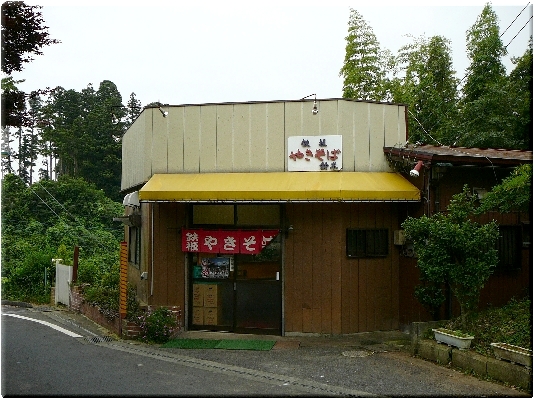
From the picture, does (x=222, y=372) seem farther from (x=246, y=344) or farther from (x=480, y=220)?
(x=480, y=220)

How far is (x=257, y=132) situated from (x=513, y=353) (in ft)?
21.4

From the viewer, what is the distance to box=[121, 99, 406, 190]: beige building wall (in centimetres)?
1106

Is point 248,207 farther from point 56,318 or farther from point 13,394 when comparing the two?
point 56,318

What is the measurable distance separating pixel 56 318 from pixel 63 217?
14617 millimetres

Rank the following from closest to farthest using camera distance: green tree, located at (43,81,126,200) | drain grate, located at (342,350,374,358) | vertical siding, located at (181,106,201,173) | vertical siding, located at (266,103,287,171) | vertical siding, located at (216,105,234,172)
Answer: drain grate, located at (342,350,374,358)
vertical siding, located at (266,103,287,171)
vertical siding, located at (216,105,234,172)
vertical siding, located at (181,106,201,173)
green tree, located at (43,81,126,200)

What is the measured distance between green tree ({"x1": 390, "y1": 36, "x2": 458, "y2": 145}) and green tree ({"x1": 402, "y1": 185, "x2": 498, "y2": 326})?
14.8 meters

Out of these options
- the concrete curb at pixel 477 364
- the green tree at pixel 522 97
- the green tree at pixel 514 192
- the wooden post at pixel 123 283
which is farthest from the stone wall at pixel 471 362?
the green tree at pixel 522 97

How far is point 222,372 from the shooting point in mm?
8336

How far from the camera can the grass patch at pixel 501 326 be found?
7.97m

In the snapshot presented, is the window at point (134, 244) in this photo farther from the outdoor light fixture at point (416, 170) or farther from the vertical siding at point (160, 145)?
the outdoor light fixture at point (416, 170)

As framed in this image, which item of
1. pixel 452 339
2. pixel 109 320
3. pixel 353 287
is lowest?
pixel 109 320

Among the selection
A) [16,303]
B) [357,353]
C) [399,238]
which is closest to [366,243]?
[399,238]

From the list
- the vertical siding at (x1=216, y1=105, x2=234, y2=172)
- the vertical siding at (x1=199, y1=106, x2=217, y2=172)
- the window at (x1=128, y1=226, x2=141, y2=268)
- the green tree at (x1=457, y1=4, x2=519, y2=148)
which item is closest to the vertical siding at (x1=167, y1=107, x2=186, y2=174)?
the vertical siding at (x1=199, y1=106, x2=217, y2=172)

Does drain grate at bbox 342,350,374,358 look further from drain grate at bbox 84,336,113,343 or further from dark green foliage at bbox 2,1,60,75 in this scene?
dark green foliage at bbox 2,1,60,75
